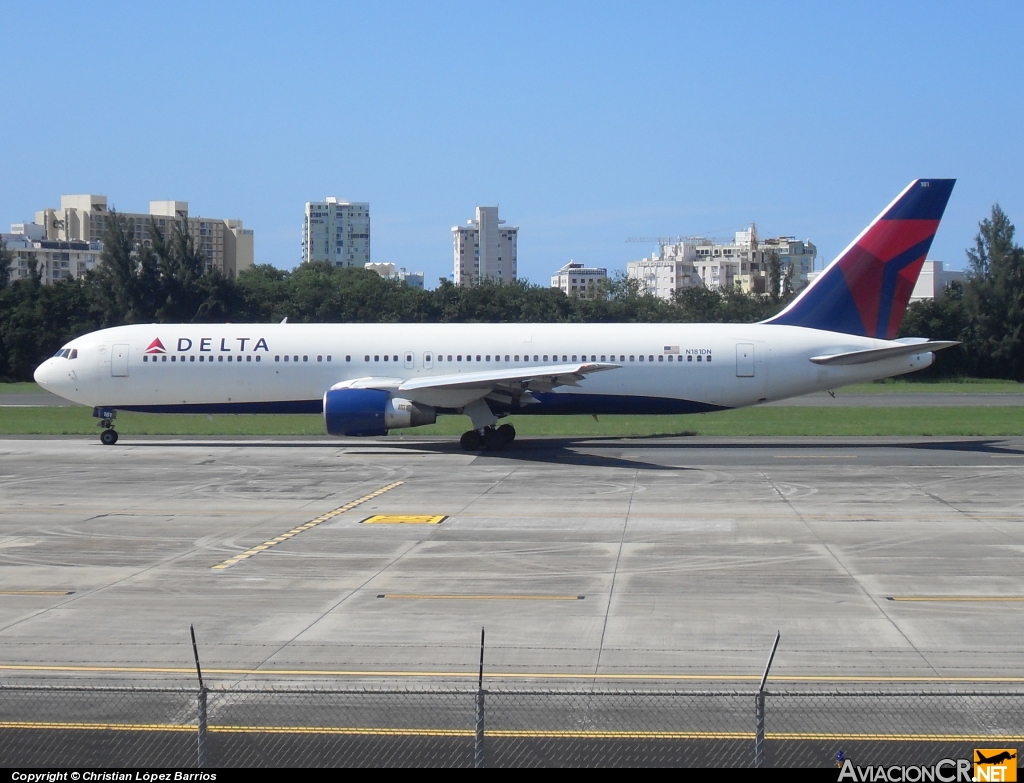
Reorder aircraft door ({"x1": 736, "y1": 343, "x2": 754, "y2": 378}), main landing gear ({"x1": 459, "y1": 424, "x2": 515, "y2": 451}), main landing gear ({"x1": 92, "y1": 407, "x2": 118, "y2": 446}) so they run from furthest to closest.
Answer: main landing gear ({"x1": 92, "y1": 407, "x2": 118, "y2": 446})
aircraft door ({"x1": 736, "y1": 343, "x2": 754, "y2": 378})
main landing gear ({"x1": 459, "y1": 424, "x2": 515, "y2": 451})

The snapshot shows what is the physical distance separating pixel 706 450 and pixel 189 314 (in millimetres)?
55166

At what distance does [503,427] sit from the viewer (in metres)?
35.2

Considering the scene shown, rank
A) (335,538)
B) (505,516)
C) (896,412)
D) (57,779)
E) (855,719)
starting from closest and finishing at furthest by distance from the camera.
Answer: (57,779) < (855,719) < (335,538) < (505,516) < (896,412)

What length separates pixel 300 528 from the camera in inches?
792

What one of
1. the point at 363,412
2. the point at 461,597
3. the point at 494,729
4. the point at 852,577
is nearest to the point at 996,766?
the point at 494,729

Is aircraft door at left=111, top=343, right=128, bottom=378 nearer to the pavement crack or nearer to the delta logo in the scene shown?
the pavement crack

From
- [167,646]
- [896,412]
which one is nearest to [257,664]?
[167,646]

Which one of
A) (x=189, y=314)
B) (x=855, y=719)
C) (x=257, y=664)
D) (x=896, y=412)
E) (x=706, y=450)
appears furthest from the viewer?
(x=189, y=314)

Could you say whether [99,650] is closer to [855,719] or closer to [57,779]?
[57,779]

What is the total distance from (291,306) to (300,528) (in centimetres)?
6286

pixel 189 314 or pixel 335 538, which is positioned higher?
pixel 189 314

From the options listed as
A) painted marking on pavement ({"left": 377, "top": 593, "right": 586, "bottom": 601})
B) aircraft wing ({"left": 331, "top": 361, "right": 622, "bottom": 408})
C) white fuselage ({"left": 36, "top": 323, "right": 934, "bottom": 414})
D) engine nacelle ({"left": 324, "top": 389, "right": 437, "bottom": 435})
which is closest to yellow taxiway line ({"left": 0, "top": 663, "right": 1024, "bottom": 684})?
painted marking on pavement ({"left": 377, "top": 593, "right": 586, "bottom": 601})

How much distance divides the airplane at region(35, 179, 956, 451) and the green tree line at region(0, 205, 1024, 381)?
39.8 metres

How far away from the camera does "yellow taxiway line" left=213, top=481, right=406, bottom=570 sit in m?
17.1
